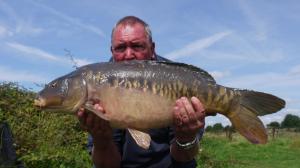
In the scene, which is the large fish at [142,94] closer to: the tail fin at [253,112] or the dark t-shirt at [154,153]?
the tail fin at [253,112]

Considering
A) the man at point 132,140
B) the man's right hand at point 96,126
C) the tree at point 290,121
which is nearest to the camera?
the man's right hand at point 96,126

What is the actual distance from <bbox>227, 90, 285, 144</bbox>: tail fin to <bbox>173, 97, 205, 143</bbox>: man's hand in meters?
0.21

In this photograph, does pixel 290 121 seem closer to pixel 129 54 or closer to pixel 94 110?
pixel 129 54

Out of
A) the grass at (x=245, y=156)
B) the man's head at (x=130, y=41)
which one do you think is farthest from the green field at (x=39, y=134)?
the man's head at (x=130, y=41)

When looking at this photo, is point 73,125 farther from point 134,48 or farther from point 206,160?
point 134,48

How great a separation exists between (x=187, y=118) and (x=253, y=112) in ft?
1.44

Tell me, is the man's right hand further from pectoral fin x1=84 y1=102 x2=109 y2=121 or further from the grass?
the grass

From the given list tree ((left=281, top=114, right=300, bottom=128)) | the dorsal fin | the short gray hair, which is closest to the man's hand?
the dorsal fin

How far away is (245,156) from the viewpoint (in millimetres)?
20391

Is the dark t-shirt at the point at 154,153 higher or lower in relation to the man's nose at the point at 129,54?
lower

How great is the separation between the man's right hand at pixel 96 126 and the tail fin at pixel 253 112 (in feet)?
2.63

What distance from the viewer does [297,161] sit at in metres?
19.2

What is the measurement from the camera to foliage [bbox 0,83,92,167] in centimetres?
862

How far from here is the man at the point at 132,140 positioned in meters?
3.78
